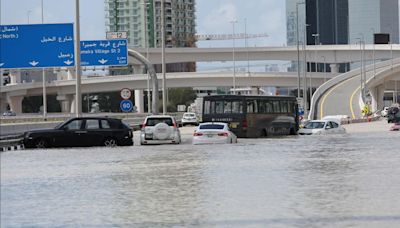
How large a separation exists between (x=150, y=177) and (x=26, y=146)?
14166 mm

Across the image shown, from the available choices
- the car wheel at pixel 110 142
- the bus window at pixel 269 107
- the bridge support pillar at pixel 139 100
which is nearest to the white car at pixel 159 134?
the car wheel at pixel 110 142

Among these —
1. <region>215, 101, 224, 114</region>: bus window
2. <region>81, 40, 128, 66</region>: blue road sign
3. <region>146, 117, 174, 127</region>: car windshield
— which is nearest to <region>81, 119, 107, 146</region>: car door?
<region>146, 117, 174, 127</region>: car windshield

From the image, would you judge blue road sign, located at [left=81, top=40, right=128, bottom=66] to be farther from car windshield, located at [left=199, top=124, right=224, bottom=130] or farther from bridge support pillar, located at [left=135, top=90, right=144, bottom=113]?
bridge support pillar, located at [left=135, top=90, right=144, bottom=113]

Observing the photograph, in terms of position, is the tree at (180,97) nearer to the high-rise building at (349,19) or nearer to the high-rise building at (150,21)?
the high-rise building at (150,21)

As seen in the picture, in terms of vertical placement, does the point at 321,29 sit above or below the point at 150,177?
above

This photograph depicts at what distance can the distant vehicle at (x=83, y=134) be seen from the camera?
1240 inches

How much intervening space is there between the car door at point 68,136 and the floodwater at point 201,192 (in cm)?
688

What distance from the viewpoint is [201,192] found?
15047mm

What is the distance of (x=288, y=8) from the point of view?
139 meters

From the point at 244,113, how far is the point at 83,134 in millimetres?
14694

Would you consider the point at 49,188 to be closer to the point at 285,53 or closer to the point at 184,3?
the point at 285,53

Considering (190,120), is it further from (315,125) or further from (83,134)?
(83,134)

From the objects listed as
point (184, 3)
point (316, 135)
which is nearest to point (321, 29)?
point (184, 3)

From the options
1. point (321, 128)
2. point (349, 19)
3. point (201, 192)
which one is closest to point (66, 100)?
point (321, 128)
